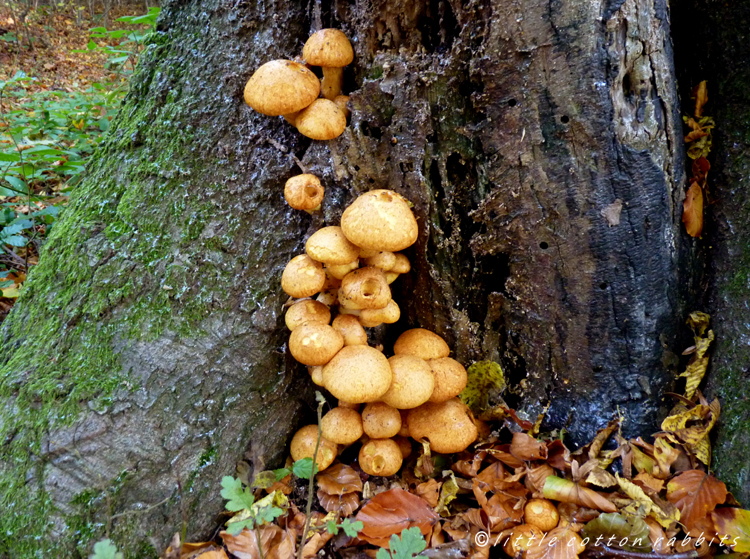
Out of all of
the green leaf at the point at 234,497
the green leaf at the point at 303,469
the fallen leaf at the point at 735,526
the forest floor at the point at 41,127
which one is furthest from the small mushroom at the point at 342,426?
the forest floor at the point at 41,127

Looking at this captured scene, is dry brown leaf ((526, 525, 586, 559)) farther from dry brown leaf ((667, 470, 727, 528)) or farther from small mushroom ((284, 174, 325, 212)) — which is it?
small mushroom ((284, 174, 325, 212))

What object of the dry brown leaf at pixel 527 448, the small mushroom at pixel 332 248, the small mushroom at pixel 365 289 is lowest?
the dry brown leaf at pixel 527 448

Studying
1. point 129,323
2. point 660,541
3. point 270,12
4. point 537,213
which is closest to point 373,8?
point 270,12

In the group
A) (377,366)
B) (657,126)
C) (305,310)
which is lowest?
(377,366)

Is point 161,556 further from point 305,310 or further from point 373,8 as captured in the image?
point 373,8

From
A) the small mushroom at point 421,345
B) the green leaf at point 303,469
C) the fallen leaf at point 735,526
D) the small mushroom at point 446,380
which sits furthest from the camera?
the small mushroom at point 421,345

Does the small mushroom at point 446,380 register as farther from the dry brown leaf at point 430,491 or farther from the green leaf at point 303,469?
the green leaf at point 303,469
